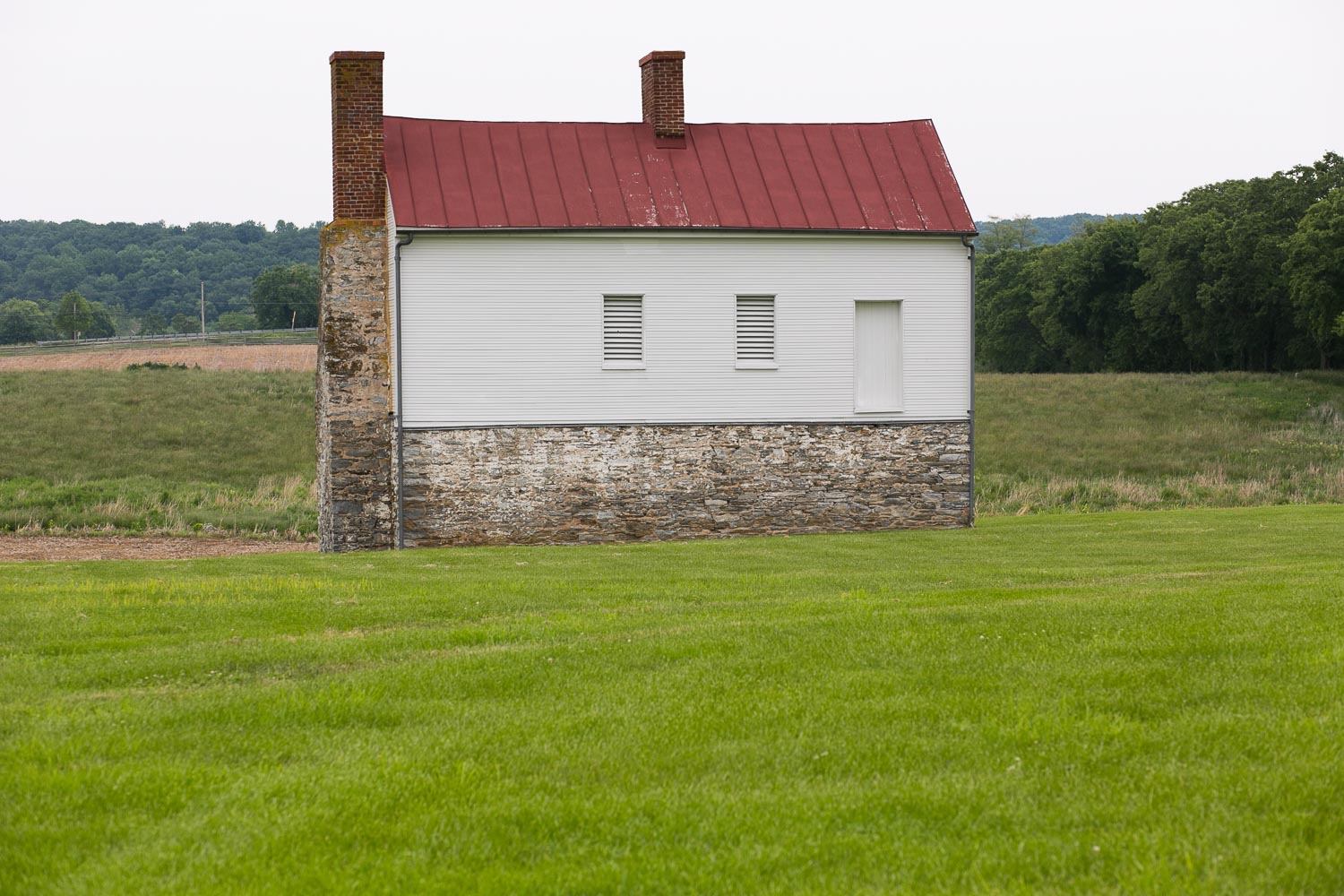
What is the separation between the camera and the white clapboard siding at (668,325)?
22172 mm

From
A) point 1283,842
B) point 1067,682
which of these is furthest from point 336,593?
point 1283,842

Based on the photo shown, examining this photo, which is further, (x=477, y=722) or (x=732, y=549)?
(x=732, y=549)

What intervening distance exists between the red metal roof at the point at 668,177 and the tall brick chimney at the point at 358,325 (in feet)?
2.23

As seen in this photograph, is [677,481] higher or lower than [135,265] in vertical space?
lower

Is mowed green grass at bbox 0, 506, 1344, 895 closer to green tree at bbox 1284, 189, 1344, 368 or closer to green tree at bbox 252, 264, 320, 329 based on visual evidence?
green tree at bbox 1284, 189, 1344, 368

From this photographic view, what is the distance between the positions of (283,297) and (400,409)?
3017 inches

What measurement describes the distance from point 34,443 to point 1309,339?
54.9 m

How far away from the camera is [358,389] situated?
22.5m

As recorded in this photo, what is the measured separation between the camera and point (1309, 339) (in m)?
62.9

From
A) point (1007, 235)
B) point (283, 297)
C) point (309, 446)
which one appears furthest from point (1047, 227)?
point (309, 446)

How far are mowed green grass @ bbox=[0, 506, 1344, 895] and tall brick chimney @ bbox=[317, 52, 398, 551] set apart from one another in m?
10.7

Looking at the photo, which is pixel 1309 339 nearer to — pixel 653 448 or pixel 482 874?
pixel 653 448

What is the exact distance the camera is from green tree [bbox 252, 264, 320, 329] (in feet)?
309

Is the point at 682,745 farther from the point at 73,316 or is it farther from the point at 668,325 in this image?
the point at 73,316
